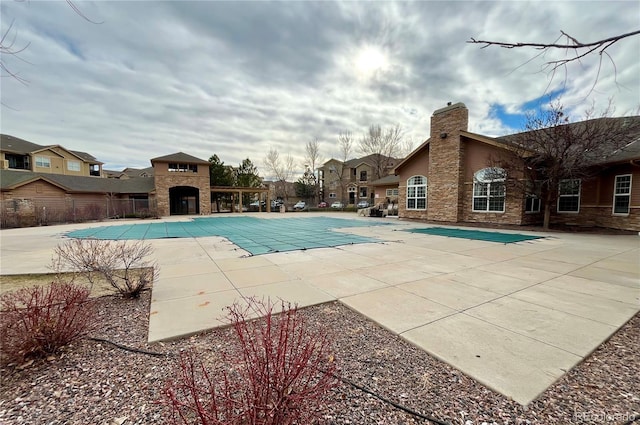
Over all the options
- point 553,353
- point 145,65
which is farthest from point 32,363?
point 145,65

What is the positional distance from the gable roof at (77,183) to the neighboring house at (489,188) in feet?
91.6

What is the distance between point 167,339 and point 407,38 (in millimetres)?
11105

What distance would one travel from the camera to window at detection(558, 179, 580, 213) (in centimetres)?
1245

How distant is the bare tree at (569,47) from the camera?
5.60ft

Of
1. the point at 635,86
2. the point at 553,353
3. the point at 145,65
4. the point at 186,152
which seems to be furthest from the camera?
the point at 186,152

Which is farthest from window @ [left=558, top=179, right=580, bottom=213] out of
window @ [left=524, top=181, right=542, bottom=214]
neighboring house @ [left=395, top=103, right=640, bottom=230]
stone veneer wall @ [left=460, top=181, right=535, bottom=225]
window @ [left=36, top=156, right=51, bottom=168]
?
window @ [left=36, top=156, right=51, bottom=168]

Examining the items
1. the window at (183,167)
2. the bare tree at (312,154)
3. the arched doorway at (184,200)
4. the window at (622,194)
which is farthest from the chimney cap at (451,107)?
the arched doorway at (184,200)

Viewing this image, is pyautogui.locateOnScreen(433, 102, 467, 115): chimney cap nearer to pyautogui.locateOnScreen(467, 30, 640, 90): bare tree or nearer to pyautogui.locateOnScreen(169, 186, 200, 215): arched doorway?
pyautogui.locateOnScreen(467, 30, 640, 90): bare tree

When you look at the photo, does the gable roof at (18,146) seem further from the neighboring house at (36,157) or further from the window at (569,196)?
the window at (569,196)

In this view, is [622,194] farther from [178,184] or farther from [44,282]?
[178,184]

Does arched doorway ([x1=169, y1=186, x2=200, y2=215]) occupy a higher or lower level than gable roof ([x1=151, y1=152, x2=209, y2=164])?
lower

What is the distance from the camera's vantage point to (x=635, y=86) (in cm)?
221

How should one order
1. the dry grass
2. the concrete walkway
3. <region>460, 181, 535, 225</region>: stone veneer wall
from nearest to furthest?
the concrete walkway
the dry grass
<region>460, 181, 535, 225</region>: stone veneer wall

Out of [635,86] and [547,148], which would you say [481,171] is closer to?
[547,148]
